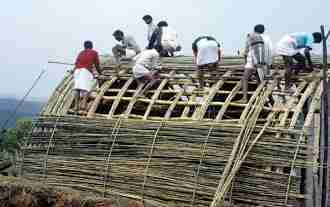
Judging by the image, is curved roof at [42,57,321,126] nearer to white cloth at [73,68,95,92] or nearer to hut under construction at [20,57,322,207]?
hut under construction at [20,57,322,207]

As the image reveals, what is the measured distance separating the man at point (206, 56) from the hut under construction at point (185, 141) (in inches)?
5.6

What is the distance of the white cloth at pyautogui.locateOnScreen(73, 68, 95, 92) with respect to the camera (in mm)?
10727

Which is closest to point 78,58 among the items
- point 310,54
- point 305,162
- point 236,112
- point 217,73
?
point 217,73

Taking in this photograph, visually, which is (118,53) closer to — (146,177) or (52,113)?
(52,113)

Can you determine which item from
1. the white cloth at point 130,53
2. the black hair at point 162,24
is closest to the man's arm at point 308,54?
the black hair at point 162,24

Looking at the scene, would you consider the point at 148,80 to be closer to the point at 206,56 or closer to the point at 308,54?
the point at 206,56

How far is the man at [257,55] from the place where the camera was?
31.6 ft

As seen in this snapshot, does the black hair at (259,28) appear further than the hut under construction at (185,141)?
Yes

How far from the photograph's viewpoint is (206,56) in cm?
1020

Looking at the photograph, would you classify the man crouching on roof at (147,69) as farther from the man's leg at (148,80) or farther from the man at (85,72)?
the man at (85,72)

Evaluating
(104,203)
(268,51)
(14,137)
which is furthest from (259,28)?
(14,137)

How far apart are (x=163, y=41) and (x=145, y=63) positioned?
150 cm

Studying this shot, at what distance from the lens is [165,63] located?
10992mm

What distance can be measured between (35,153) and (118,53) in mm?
2730
